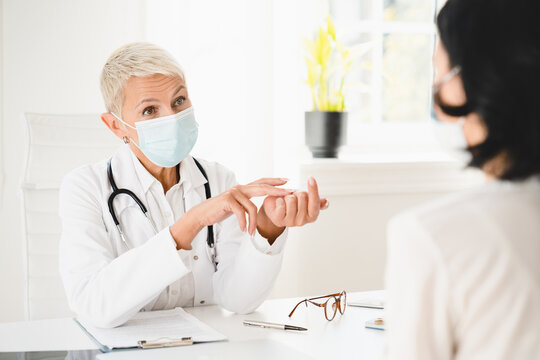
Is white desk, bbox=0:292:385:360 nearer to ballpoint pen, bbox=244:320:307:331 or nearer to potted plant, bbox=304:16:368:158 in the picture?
ballpoint pen, bbox=244:320:307:331

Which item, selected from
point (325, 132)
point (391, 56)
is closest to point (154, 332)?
point (325, 132)

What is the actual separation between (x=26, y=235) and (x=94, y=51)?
3.10 ft

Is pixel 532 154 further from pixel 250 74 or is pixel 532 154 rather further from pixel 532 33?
pixel 250 74

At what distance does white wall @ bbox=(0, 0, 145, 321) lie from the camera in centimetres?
264

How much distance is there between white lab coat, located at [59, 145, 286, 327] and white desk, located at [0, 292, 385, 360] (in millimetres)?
72

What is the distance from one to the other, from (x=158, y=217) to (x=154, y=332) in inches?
16.4

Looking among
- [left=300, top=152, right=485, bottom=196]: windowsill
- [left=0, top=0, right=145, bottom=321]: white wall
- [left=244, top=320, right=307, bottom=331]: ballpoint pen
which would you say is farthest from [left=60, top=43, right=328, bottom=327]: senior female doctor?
[left=300, top=152, right=485, bottom=196]: windowsill

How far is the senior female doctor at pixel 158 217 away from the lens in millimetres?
1580

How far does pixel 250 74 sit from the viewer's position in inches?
Answer: 115

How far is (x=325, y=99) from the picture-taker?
3014mm

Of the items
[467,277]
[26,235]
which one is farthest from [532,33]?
[26,235]

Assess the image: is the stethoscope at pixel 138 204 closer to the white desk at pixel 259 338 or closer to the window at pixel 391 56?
the white desk at pixel 259 338

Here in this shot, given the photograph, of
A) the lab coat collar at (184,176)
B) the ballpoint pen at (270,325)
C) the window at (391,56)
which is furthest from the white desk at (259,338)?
the window at (391,56)

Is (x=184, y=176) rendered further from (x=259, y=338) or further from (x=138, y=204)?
(x=259, y=338)
